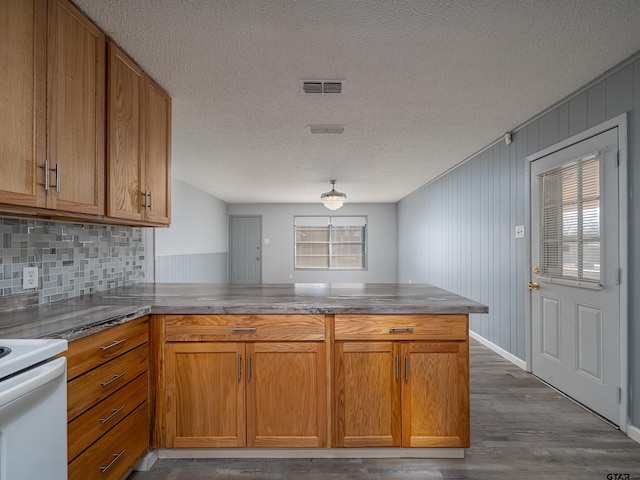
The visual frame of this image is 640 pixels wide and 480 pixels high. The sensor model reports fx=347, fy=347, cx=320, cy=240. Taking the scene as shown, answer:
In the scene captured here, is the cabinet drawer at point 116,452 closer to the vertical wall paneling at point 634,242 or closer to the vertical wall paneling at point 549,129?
the vertical wall paneling at point 634,242

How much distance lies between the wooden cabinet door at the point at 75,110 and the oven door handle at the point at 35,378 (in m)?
0.70

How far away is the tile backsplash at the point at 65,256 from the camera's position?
1703 mm

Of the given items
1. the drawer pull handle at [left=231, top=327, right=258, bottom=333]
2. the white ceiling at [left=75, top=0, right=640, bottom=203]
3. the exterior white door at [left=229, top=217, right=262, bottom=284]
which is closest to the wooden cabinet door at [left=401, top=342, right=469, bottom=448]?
the drawer pull handle at [left=231, top=327, right=258, bottom=333]

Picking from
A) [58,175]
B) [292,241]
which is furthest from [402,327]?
[292,241]

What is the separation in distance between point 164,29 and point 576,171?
9.71 feet

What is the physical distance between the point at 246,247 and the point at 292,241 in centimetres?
122

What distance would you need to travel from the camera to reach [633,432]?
85.0 inches

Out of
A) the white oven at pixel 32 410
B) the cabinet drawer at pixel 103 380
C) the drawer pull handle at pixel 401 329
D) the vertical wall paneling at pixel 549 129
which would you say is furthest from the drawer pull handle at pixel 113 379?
the vertical wall paneling at pixel 549 129

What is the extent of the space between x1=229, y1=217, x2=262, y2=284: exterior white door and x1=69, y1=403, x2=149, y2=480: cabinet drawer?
7.26 metres

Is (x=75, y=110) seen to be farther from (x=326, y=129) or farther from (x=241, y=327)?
(x=326, y=129)

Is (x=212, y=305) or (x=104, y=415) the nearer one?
(x=104, y=415)

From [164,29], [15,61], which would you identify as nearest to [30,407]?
[15,61]

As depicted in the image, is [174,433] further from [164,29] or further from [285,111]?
[285,111]

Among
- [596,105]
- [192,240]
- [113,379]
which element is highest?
[596,105]
